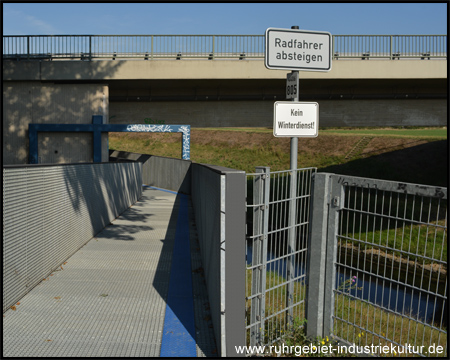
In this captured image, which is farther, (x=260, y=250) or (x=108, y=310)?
(x=108, y=310)

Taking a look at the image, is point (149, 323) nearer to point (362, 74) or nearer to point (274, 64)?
point (274, 64)

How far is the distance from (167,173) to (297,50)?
22.3 metres

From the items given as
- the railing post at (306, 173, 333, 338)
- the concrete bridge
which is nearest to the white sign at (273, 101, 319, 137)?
the railing post at (306, 173, 333, 338)

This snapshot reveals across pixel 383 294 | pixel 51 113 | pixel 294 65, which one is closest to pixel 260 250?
pixel 383 294

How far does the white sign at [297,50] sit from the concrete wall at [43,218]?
371cm

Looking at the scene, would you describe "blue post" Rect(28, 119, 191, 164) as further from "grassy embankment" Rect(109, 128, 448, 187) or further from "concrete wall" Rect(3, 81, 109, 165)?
"grassy embankment" Rect(109, 128, 448, 187)

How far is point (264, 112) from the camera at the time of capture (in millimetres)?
25188

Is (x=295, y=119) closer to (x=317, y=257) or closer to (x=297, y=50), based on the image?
(x=297, y=50)

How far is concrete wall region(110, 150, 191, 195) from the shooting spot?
80.9ft

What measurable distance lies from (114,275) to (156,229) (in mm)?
5240

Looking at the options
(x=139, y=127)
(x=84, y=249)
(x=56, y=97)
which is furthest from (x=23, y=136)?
(x=84, y=249)

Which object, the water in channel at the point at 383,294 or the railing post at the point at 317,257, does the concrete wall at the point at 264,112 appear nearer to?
the water in channel at the point at 383,294

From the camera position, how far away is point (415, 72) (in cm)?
2245

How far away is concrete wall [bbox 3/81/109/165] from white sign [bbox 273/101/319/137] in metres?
20.1
